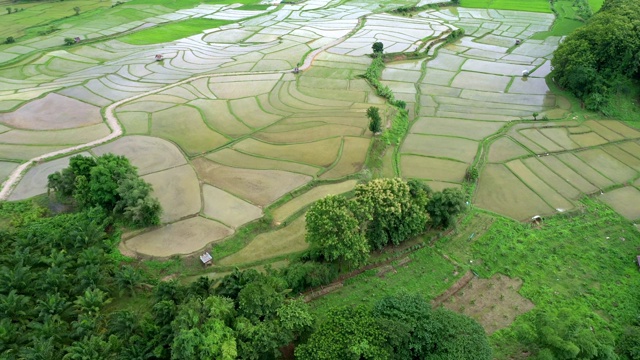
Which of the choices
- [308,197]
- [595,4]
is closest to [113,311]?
[308,197]

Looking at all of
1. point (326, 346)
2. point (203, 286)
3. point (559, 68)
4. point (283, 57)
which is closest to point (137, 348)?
point (203, 286)

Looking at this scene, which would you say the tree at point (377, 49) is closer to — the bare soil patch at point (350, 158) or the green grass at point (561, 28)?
the bare soil patch at point (350, 158)

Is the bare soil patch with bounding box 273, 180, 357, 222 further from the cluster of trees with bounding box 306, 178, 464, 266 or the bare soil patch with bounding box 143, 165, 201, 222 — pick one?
the bare soil patch with bounding box 143, 165, 201, 222

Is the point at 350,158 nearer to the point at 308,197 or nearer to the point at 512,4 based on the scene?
the point at 308,197

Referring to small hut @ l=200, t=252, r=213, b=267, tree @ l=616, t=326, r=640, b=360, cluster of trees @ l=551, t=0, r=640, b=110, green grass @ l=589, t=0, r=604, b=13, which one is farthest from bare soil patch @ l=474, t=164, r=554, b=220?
green grass @ l=589, t=0, r=604, b=13

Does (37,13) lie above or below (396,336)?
above

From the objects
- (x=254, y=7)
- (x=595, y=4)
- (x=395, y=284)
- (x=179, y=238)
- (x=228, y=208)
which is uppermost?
(x=254, y=7)

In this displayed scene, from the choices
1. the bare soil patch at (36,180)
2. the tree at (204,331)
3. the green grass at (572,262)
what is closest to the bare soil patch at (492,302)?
the green grass at (572,262)
